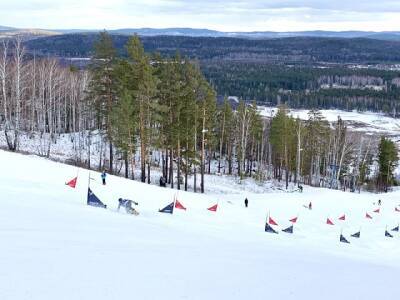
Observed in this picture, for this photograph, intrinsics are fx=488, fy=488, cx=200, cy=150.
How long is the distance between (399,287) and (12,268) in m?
10.7

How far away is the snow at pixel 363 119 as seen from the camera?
133 meters

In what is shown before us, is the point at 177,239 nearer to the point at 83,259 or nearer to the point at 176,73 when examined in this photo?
the point at 83,259

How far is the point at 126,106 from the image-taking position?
33.9 m

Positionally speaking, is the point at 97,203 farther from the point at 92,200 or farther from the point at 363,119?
the point at 363,119

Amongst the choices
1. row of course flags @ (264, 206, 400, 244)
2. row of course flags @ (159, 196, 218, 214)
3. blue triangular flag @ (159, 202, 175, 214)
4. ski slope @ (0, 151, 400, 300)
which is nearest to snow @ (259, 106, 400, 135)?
row of course flags @ (264, 206, 400, 244)

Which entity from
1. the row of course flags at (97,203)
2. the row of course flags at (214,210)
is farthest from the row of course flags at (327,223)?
the row of course flags at (97,203)

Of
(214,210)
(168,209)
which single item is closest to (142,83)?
(214,210)

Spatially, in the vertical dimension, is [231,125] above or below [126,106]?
below

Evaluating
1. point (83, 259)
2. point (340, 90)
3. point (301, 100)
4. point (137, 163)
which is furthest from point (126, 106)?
point (340, 90)

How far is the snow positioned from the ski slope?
342ft

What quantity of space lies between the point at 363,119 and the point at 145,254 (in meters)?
147

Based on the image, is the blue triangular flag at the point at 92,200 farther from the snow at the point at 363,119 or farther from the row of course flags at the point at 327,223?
the snow at the point at 363,119

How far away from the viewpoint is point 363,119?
150 meters

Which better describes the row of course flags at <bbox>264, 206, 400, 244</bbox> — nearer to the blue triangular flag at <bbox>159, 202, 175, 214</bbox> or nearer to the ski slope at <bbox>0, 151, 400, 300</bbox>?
the ski slope at <bbox>0, 151, 400, 300</bbox>
